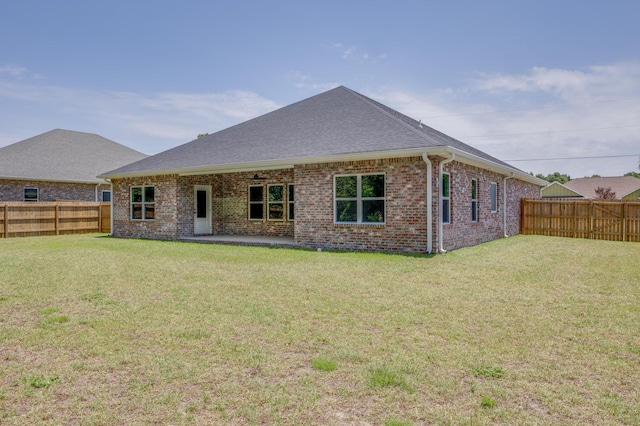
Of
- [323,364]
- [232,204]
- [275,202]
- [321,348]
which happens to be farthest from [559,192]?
[323,364]

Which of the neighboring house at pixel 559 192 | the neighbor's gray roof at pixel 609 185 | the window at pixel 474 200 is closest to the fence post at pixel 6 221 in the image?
the window at pixel 474 200

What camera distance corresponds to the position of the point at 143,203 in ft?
58.7

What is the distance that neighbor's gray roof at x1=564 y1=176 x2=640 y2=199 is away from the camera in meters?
42.2

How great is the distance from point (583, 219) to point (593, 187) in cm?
3358

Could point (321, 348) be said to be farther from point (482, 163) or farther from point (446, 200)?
point (482, 163)

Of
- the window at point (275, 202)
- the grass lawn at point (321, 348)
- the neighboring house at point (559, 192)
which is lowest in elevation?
the grass lawn at point (321, 348)

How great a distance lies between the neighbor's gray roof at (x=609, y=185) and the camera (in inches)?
1663

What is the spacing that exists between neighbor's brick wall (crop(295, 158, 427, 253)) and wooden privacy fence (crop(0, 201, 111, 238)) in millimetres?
13995

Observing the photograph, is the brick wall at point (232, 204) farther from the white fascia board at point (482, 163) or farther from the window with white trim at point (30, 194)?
the window with white trim at point (30, 194)

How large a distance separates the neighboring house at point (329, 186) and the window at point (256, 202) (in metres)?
0.04

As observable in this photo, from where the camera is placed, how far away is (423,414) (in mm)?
2857

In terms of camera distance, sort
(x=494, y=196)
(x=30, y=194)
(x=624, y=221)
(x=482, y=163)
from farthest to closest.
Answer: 1. (x=30, y=194)
2. (x=624, y=221)
3. (x=494, y=196)
4. (x=482, y=163)

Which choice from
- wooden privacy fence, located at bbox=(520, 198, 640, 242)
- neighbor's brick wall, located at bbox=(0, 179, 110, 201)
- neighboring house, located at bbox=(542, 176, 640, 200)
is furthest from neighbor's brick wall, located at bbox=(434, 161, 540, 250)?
neighboring house, located at bbox=(542, 176, 640, 200)

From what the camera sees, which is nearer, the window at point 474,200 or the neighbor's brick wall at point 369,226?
the neighbor's brick wall at point 369,226
